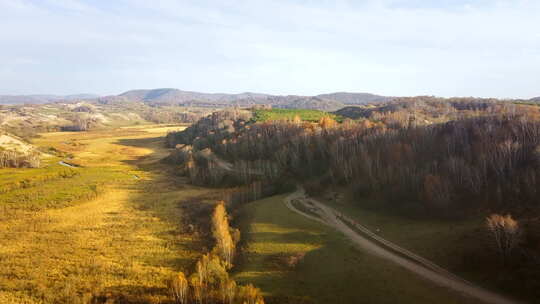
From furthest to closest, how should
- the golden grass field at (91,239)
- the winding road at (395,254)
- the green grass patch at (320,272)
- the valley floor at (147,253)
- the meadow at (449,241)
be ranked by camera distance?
the golden grass field at (91,239)
the valley floor at (147,253)
the meadow at (449,241)
the green grass patch at (320,272)
the winding road at (395,254)

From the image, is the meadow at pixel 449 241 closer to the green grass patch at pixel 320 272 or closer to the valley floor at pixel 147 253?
the green grass patch at pixel 320 272

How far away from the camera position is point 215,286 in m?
32.5

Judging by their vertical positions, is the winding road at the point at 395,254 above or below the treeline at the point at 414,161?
below

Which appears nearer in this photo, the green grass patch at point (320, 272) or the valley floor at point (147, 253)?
the green grass patch at point (320, 272)

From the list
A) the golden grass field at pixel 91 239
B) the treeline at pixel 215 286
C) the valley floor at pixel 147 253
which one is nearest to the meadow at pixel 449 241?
the valley floor at pixel 147 253

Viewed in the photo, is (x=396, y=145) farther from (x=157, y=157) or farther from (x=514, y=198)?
(x=157, y=157)

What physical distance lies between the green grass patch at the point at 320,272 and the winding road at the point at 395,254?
147cm

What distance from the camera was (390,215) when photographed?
53.1 meters

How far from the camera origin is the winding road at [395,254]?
1085 inches

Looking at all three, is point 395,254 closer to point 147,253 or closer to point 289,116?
point 147,253

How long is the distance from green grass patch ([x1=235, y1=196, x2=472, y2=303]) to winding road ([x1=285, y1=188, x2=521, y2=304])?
4.82ft

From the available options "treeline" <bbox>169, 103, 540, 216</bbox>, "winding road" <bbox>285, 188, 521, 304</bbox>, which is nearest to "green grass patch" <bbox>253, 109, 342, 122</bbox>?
"treeline" <bbox>169, 103, 540, 216</bbox>

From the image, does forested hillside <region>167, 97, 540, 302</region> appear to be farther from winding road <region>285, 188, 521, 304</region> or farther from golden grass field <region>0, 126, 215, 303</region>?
golden grass field <region>0, 126, 215, 303</region>

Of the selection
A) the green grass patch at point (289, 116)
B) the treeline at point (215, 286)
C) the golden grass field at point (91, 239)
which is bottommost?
the golden grass field at point (91, 239)
